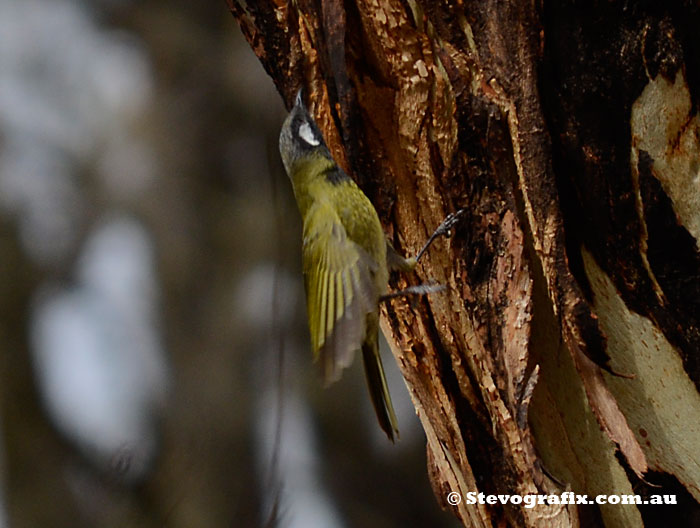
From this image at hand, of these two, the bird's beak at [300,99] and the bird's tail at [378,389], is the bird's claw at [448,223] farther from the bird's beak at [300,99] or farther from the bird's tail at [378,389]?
the bird's beak at [300,99]

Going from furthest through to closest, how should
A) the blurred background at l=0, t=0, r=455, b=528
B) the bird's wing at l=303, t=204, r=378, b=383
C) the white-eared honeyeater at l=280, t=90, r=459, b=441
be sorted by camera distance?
the blurred background at l=0, t=0, r=455, b=528 → the white-eared honeyeater at l=280, t=90, r=459, b=441 → the bird's wing at l=303, t=204, r=378, b=383

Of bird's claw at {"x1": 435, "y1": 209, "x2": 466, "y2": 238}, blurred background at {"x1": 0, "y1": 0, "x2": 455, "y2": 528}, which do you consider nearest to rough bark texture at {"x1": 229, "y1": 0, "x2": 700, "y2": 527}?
bird's claw at {"x1": 435, "y1": 209, "x2": 466, "y2": 238}

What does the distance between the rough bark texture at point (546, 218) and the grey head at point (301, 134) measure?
82mm

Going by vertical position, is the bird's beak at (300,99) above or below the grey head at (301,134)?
above

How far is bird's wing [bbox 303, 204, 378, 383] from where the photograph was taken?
1.32 m

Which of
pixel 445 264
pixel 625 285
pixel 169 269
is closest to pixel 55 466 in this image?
pixel 169 269

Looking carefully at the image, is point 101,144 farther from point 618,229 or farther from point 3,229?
point 618,229

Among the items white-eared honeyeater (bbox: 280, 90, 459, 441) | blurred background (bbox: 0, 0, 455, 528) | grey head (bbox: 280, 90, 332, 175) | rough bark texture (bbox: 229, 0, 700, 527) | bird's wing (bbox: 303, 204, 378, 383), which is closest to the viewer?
rough bark texture (bbox: 229, 0, 700, 527)

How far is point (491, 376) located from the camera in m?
1.37

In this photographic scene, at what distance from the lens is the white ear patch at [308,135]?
5.16ft

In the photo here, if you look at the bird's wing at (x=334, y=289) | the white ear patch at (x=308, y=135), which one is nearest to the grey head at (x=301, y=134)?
the white ear patch at (x=308, y=135)

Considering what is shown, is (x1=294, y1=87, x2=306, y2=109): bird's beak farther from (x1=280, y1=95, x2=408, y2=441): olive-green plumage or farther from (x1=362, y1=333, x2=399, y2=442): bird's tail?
(x1=362, y1=333, x2=399, y2=442): bird's tail

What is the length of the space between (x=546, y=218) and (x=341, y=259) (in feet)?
1.52

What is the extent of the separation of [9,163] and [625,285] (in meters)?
3.43
